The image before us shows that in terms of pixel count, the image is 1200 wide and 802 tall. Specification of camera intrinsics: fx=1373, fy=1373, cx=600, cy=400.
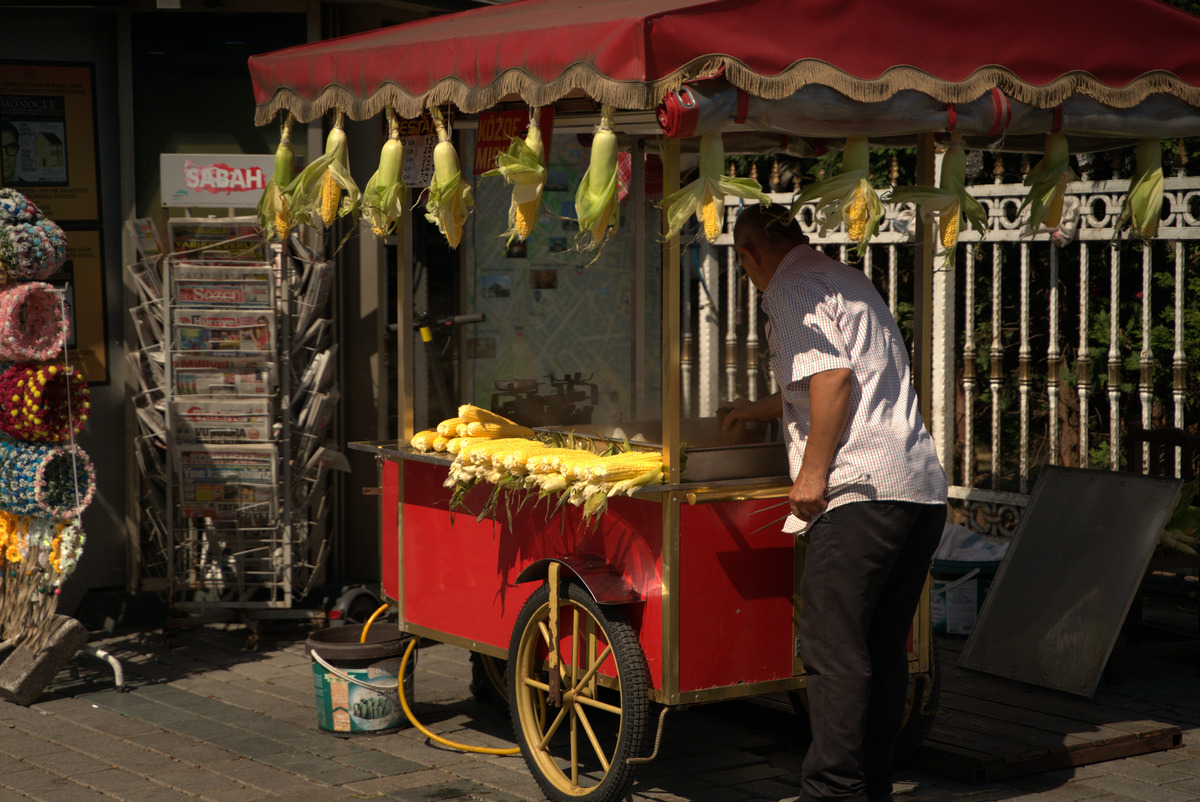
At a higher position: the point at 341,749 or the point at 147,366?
the point at 147,366

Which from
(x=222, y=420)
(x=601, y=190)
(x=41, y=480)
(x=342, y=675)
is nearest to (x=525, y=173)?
(x=601, y=190)

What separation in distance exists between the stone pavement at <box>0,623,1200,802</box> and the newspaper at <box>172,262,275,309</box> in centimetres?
163

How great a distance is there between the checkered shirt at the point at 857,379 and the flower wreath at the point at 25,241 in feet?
10.5

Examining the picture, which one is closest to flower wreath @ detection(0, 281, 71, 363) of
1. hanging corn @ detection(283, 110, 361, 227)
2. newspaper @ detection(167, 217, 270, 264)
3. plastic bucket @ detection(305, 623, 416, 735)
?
newspaper @ detection(167, 217, 270, 264)

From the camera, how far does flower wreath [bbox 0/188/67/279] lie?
5426mm

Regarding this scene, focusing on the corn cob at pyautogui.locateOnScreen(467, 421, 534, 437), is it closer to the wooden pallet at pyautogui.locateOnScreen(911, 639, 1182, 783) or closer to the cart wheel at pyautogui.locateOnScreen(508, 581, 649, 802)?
the cart wheel at pyautogui.locateOnScreen(508, 581, 649, 802)

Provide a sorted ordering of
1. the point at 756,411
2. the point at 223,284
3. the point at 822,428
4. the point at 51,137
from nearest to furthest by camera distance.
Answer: the point at 822,428
the point at 756,411
the point at 223,284
the point at 51,137

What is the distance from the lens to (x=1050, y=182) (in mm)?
4129

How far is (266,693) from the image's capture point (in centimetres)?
561

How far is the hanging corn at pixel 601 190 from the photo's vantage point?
11.9 ft

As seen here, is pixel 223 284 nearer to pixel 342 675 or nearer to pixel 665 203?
pixel 342 675

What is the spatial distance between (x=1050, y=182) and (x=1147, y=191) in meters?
0.37

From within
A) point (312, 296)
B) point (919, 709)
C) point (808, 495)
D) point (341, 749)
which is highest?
point (312, 296)

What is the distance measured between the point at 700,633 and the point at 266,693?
240 cm
